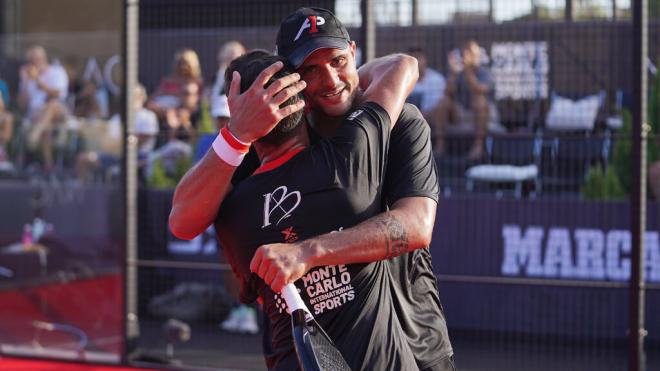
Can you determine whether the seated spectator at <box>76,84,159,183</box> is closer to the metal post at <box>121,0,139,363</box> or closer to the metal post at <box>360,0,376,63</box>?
the metal post at <box>121,0,139,363</box>

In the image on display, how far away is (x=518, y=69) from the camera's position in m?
7.72

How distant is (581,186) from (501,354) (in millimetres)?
1471

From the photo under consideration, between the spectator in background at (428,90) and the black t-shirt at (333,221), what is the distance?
484 cm

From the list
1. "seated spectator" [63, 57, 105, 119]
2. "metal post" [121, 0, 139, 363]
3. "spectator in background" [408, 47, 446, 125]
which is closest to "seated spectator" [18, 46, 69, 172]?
"seated spectator" [63, 57, 105, 119]

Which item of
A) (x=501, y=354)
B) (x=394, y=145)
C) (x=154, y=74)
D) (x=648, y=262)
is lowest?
(x=501, y=354)

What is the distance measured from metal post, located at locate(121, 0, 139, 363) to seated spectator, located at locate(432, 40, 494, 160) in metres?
2.40

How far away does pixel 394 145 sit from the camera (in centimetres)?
302

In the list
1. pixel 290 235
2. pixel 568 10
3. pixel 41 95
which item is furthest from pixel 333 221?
pixel 41 95

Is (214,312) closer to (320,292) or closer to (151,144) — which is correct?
(151,144)

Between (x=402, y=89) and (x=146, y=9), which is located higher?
(x=146, y=9)

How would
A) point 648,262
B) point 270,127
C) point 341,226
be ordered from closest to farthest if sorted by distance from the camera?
point 270,127
point 341,226
point 648,262

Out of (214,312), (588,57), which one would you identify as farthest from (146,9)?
(588,57)

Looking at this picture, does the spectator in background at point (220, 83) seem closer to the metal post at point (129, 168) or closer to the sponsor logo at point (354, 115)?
the metal post at point (129, 168)

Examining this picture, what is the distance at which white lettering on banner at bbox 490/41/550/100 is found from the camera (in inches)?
304
